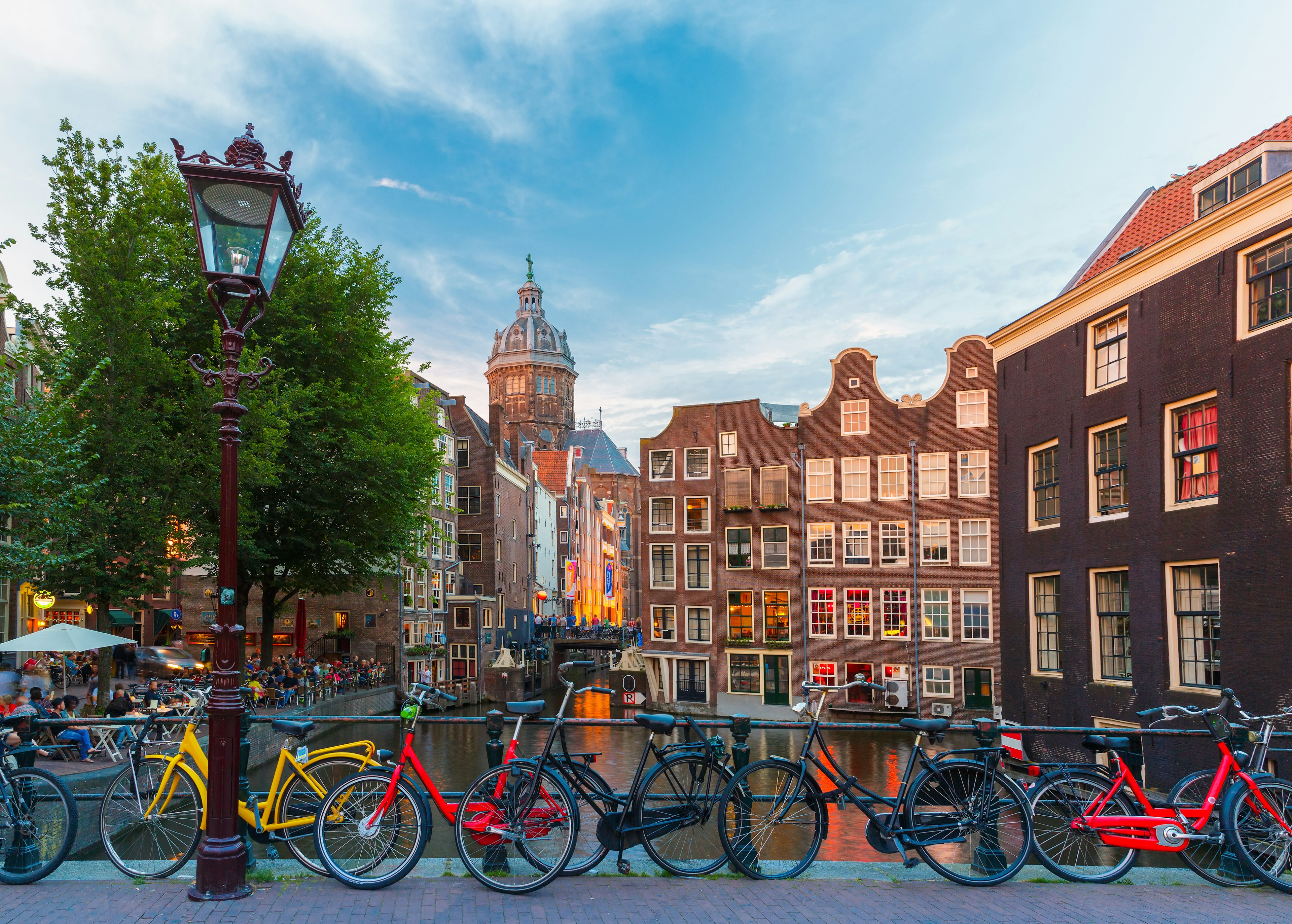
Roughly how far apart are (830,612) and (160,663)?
Answer: 90.5 ft

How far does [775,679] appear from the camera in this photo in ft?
132

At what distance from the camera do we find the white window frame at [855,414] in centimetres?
3969

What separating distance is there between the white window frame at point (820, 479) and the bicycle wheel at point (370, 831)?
35.3m

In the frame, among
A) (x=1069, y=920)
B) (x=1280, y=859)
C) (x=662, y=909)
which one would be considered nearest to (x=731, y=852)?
(x=662, y=909)

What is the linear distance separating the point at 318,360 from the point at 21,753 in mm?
20670

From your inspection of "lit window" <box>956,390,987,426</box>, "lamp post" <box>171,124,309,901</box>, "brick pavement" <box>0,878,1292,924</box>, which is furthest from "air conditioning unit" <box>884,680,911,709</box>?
"lamp post" <box>171,124,309,901</box>

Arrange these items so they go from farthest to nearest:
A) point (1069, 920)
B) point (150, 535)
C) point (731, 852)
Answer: point (150, 535) < point (731, 852) < point (1069, 920)

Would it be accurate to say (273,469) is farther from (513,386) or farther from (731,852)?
(513,386)

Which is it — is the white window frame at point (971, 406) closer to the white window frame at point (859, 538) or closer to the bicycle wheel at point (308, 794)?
the white window frame at point (859, 538)

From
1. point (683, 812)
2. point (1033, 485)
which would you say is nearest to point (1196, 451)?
point (1033, 485)

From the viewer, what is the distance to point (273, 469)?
2116 cm

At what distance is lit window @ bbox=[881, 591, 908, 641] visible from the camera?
38375 millimetres

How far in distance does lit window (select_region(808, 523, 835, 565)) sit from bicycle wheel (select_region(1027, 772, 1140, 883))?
33668 mm

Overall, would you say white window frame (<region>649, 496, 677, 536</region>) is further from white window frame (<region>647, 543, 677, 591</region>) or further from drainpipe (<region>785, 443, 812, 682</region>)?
drainpipe (<region>785, 443, 812, 682</region>)
